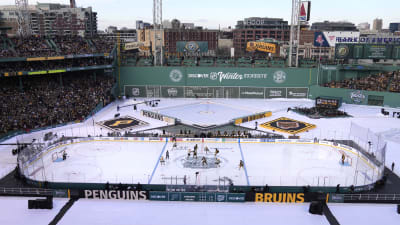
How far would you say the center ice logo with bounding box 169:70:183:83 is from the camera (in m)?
57.8

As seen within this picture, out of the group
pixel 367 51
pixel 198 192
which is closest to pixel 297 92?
pixel 367 51

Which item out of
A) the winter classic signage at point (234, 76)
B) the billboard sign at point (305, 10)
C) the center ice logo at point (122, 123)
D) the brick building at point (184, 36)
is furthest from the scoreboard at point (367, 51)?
the brick building at point (184, 36)

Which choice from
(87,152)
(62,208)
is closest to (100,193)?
(62,208)

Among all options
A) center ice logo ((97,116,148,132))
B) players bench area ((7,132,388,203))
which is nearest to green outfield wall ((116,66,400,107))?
center ice logo ((97,116,148,132))

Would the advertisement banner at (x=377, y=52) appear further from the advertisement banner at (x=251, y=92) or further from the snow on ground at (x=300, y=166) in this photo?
the snow on ground at (x=300, y=166)

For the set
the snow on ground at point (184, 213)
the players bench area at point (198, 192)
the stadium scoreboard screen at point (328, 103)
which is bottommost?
the snow on ground at point (184, 213)

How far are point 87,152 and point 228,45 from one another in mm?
116248

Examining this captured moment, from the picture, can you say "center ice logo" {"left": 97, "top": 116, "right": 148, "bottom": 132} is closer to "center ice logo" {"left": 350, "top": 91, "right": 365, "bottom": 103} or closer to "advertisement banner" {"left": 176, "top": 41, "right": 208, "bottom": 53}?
"advertisement banner" {"left": 176, "top": 41, "right": 208, "bottom": 53}

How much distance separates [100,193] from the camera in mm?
22766

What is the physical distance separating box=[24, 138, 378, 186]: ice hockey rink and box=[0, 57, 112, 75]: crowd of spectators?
19915 millimetres

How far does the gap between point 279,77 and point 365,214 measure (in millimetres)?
38034

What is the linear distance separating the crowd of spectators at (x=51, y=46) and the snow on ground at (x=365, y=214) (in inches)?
1755

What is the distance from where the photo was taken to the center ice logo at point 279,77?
5682 centimetres

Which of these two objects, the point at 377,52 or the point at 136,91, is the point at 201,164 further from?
the point at 377,52
